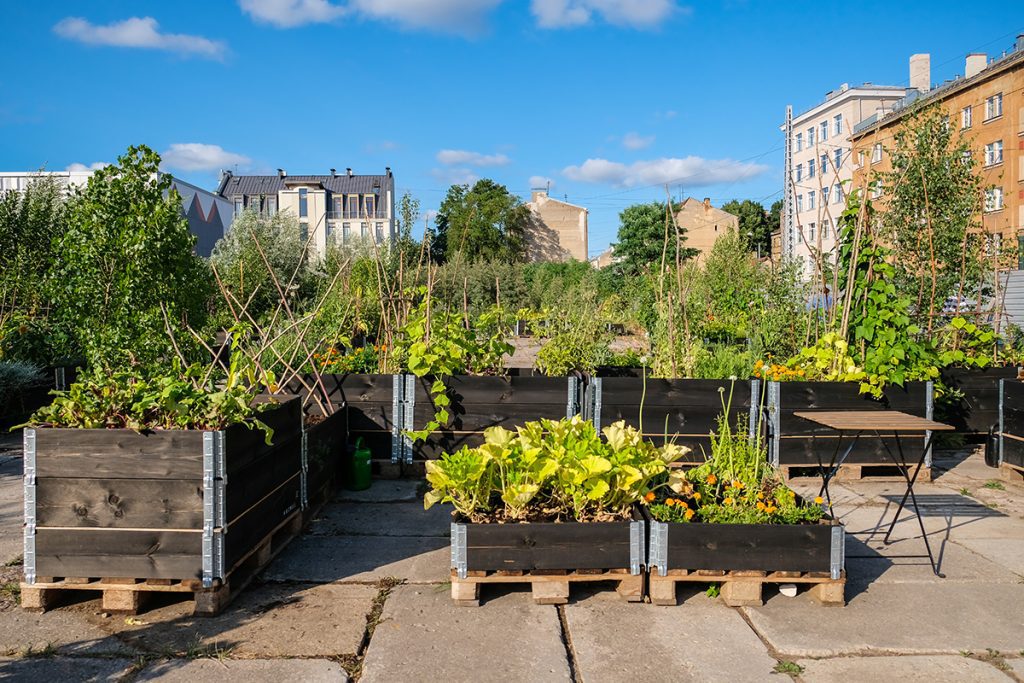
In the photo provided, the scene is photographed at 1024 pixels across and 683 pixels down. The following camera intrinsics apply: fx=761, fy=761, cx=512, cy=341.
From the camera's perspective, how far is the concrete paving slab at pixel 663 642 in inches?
116

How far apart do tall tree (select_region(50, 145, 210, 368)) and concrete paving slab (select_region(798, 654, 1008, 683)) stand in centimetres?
588

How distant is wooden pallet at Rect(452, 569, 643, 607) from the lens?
11.6ft

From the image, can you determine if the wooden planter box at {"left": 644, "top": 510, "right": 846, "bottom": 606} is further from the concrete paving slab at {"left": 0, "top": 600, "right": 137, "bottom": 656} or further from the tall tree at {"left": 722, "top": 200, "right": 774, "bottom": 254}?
the tall tree at {"left": 722, "top": 200, "right": 774, "bottom": 254}

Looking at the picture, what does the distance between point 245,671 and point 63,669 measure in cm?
69

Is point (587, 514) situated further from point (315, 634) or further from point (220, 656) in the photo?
point (220, 656)

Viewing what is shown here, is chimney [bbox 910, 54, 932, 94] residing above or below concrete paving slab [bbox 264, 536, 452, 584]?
above

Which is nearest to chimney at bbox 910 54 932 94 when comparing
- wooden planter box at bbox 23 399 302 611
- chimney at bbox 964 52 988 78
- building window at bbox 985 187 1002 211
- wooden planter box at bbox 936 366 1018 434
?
chimney at bbox 964 52 988 78

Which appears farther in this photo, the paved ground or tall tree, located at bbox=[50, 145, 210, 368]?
Answer: tall tree, located at bbox=[50, 145, 210, 368]

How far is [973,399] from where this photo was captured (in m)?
7.15

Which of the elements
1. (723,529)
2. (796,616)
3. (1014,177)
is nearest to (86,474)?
(723,529)

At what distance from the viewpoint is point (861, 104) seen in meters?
42.7

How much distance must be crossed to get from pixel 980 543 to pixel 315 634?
391cm

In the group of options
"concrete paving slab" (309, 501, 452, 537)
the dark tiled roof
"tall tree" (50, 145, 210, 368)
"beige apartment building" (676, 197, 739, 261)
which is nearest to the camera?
"concrete paving slab" (309, 501, 452, 537)

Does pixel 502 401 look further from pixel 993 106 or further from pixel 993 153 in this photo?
pixel 993 106
